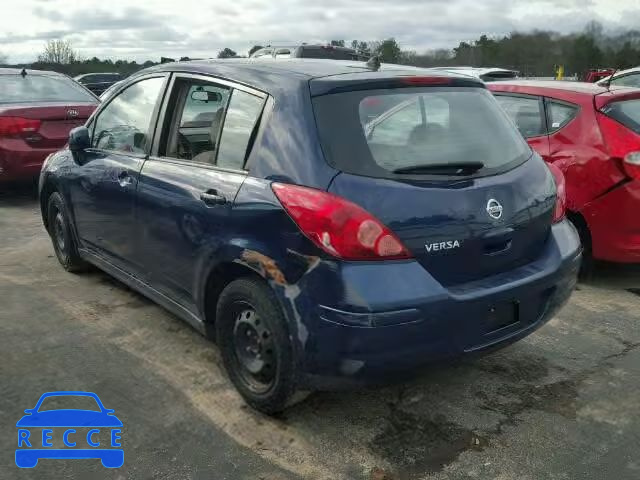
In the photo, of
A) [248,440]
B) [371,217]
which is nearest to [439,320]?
[371,217]

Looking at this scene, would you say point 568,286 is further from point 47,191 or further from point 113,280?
point 47,191

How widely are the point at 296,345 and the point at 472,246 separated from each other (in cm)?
86

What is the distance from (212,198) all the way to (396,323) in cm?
111

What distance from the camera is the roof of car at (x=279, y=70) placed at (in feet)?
9.91

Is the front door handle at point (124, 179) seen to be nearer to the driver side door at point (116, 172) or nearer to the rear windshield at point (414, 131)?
the driver side door at point (116, 172)

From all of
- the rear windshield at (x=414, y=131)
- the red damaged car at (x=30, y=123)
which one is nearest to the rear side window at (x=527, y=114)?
the rear windshield at (x=414, y=131)

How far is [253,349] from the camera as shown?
3.04m

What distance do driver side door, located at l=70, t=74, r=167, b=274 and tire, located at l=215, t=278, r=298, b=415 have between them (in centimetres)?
108

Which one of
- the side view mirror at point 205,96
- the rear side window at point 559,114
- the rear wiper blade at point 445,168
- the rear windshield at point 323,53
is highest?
the rear windshield at point 323,53

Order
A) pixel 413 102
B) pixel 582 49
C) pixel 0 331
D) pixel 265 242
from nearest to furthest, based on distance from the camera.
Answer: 1. pixel 265 242
2. pixel 413 102
3. pixel 0 331
4. pixel 582 49

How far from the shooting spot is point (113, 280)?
504 cm

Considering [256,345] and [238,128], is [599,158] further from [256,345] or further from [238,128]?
[256,345]

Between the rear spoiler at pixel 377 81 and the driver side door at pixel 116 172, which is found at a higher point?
the rear spoiler at pixel 377 81

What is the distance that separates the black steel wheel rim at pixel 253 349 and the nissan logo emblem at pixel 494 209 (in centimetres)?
110
